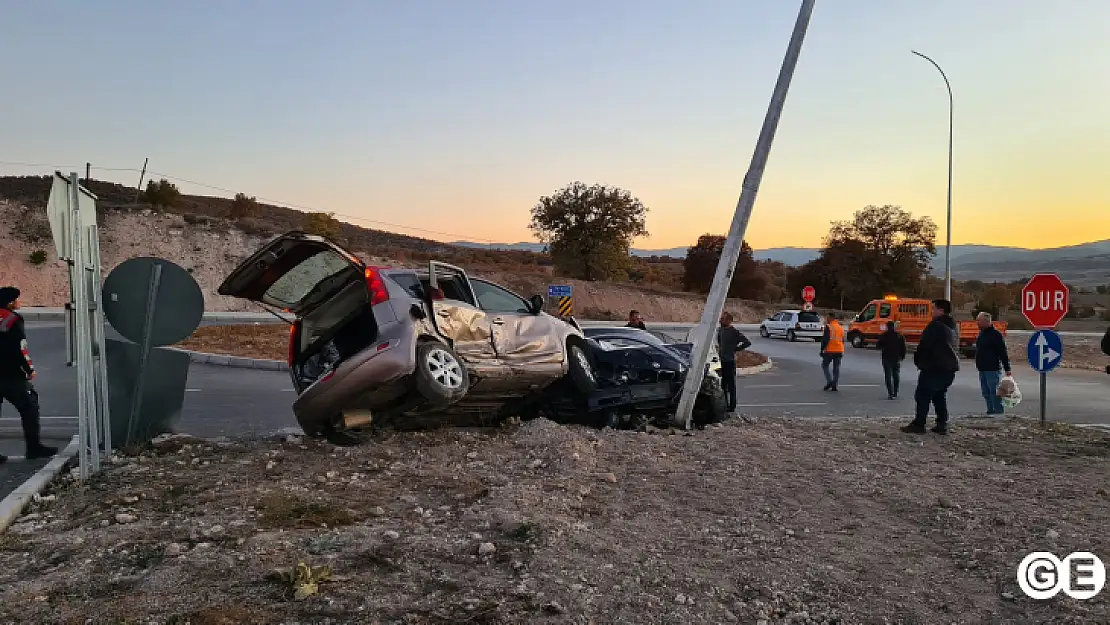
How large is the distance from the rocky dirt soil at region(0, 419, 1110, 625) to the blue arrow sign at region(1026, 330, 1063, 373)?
11.6 ft

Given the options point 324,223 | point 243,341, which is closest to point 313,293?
point 243,341

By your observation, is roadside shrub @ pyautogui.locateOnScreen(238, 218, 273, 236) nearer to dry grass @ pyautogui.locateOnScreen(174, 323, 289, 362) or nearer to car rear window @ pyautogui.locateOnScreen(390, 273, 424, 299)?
dry grass @ pyautogui.locateOnScreen(174, 323, 289, 362)

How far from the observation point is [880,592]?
13.6ft

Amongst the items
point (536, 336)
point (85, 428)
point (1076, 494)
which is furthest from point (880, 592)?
point (85, 428)

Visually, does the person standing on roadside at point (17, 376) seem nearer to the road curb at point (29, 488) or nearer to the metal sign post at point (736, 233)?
the road curb at point (29, 488)

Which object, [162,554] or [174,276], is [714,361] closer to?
[174,276]

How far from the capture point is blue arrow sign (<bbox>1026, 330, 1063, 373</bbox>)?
10961 millimetres

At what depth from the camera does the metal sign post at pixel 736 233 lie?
8.97m

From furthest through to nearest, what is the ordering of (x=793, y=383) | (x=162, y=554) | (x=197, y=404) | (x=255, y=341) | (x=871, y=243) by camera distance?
(x=871, y=243), (x=255, y=341), (x=793, y=383), (x=197, y=404), (x=162, y=554)

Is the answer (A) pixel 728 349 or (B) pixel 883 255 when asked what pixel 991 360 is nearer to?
(A) pixel 728 349

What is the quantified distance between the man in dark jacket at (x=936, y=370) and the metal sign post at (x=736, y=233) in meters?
2.65

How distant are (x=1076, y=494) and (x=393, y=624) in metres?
5.50

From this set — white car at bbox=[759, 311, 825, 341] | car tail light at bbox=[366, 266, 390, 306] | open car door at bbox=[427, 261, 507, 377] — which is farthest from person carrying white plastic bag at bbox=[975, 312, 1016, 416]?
white car at bbox=[759, 311, 825, 341]

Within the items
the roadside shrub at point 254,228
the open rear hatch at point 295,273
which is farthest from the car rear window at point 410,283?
the roadside shrub at point 254,228
